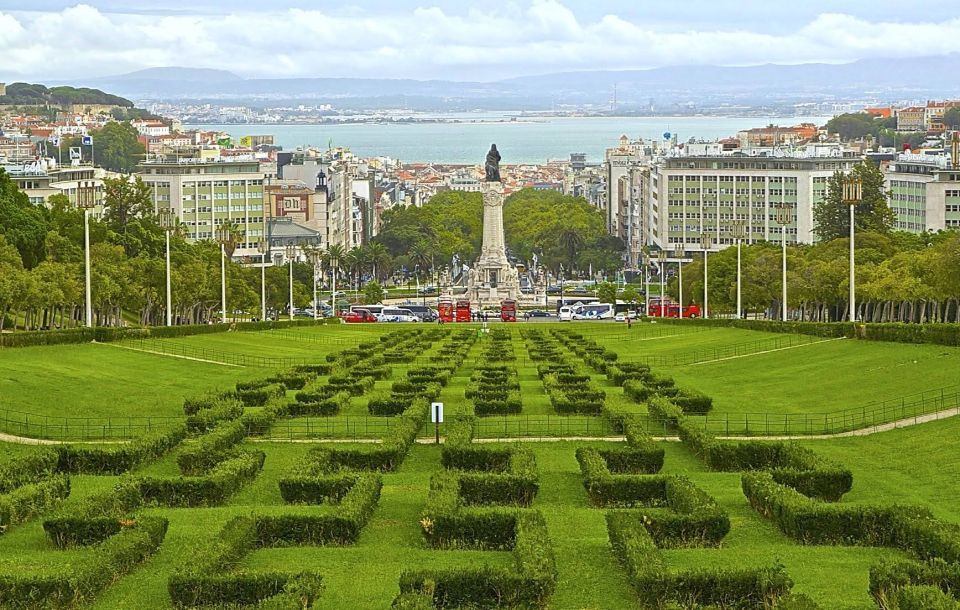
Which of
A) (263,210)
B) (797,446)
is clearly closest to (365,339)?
(797,446)

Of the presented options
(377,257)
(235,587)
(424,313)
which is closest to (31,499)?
(235,587)

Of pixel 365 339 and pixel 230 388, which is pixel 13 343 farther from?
pixel 365 339

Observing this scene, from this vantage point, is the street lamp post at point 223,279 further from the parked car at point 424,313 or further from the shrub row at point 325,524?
the shrub row at point 325,524

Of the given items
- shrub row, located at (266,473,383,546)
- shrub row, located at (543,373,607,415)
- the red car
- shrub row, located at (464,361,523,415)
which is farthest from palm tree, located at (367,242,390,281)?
shrub row, located at (266,473,383,546)

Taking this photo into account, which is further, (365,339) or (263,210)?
(263,210)

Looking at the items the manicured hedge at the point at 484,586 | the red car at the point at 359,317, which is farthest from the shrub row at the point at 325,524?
the red car at the point at 359,317
